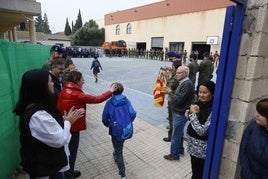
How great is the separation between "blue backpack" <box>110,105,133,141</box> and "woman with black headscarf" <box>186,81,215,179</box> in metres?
0.86

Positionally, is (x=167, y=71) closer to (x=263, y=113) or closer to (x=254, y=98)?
(x=254, y=98)

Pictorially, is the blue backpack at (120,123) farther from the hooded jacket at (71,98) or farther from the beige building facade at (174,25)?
the beige building facade at (174,25)

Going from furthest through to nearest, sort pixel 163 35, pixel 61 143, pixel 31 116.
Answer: pixel 163 35 → pixel 61 143 → pixel 31 116

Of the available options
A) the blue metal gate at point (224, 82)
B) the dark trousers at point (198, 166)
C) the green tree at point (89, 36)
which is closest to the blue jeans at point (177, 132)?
the dark trousers at point (198, 166)

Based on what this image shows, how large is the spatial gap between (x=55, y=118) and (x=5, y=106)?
1380 mm

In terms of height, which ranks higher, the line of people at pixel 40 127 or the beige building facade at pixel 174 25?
the beige building facade at pixel 174 25

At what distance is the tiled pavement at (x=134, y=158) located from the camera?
3248 millimetres

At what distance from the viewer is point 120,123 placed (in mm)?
2801

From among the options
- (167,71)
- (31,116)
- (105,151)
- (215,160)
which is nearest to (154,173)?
(105,151)

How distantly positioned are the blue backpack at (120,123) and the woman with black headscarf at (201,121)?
86 centimetres

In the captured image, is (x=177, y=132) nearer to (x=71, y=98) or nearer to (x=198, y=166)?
(x=198, y=166)

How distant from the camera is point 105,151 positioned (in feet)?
12.8

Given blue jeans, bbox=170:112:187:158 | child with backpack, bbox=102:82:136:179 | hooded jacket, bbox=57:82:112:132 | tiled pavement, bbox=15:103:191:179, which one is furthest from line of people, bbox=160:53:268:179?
hooded jacket, bbox=57:82:112:132

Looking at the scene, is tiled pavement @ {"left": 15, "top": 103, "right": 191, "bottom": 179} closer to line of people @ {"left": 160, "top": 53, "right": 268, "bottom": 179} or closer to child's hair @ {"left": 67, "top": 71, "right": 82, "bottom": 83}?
line of people @ {"left": 160, "top": 53, "right": 268, "bottom": 179}
